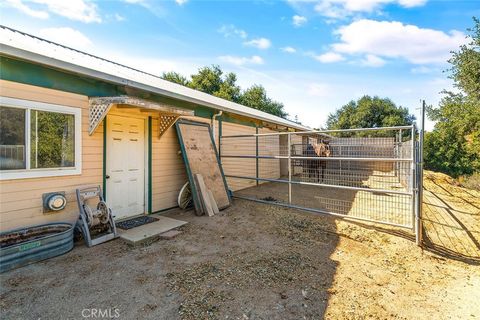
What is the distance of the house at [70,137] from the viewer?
10.5 ft

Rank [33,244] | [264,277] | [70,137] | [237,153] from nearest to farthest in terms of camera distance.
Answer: [264,277] → [33,244] → [70,137] → [237,153]

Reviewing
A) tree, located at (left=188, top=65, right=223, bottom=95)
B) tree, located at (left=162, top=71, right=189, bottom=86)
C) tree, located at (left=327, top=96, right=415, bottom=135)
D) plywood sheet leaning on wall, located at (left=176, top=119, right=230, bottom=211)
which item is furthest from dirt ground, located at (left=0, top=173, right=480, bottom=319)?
tree, located at (left=327, top=96, right=415, bottom=135)

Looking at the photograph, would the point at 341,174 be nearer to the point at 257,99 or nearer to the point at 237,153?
the point at 237,153

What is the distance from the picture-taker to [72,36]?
7512mm

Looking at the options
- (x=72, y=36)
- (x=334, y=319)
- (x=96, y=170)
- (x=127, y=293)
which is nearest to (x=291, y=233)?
(x=334, y=319)

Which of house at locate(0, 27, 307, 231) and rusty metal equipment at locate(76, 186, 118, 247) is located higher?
house at locate(0, 27, 307, 231)

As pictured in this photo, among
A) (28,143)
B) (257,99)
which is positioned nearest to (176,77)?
(257,99)

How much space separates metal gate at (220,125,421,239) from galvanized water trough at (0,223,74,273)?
154 inches

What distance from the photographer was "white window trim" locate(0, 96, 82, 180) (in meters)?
3.15

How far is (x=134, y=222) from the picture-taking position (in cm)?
458

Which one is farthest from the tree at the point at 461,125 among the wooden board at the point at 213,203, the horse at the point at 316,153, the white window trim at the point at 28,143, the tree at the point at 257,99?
the white window trim at the point at 28,143

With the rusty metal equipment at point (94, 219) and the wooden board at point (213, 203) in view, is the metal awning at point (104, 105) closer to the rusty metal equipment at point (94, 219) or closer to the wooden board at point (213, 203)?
the rusty metal equipment at point (94, 219)

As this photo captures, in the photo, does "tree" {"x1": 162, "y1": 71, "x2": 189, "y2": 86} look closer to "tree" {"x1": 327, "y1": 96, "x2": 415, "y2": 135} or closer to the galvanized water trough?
→ "tree" {"x1": 327, "y1": 96, "x2": 415, "y2": 135}

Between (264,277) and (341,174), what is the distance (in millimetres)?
4357
